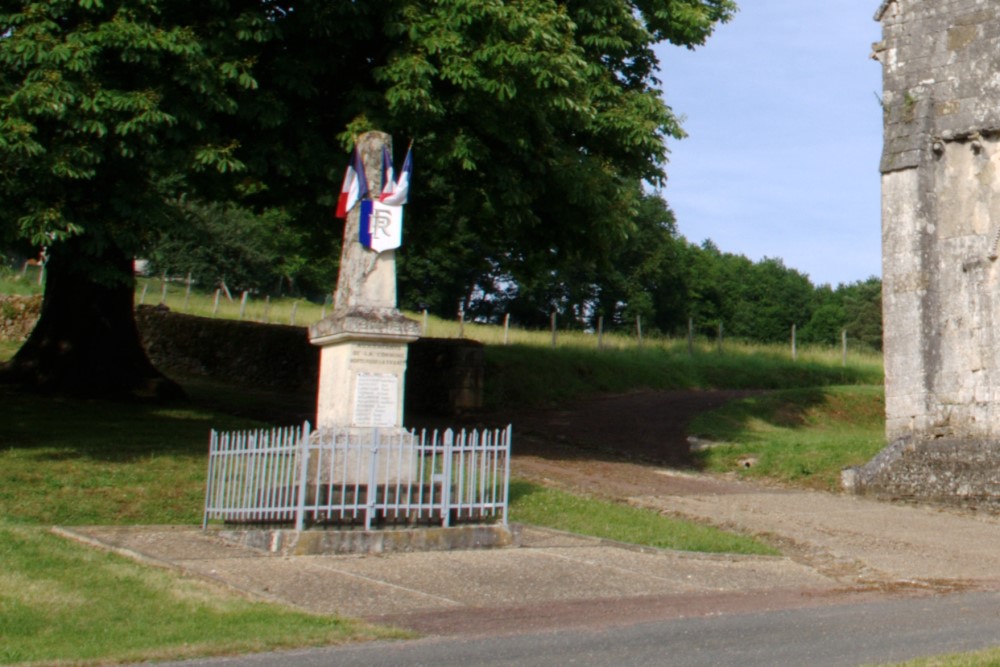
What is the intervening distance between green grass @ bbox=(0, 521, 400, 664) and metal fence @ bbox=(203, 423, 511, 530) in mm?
1786

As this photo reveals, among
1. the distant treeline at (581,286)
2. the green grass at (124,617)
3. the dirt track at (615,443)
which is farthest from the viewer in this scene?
the distant treeline at (581,286)

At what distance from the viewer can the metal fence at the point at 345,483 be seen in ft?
36.2

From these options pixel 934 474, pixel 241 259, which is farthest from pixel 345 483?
pixel 241 259

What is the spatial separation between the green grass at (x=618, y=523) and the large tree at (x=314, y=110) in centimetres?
470

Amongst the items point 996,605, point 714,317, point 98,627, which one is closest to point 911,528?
point 996,605

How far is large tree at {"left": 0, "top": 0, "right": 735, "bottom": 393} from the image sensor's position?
45.4 ft

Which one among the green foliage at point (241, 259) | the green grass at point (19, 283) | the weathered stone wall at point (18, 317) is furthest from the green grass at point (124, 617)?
the green foliage at point (241, 259)

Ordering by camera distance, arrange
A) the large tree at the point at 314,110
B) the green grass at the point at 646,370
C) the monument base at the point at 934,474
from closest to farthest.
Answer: the large tree at the point at 314,110
the monument base at the point at 934,474
the green grass at the point at 646,370

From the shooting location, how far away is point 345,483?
1105 centimetres

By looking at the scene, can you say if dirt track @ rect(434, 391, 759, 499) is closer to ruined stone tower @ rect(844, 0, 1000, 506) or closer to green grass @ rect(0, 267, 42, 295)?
ruined stone tower @ rect(844, 0, 1000, 506)

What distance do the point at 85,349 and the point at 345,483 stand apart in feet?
36.6

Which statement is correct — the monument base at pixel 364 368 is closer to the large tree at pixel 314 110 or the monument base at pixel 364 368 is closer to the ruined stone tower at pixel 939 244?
the large tree at pixel 314 110

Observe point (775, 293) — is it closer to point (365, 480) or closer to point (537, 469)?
point (537, 469)

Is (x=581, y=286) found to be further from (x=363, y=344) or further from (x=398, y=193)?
(x=363, y=344)
